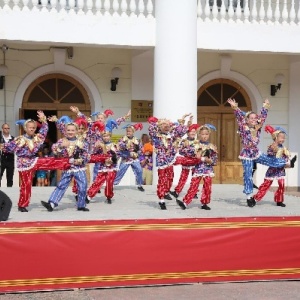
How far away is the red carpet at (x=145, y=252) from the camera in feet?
22.6

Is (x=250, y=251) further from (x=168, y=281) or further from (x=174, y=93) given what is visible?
(x=174, y=93)

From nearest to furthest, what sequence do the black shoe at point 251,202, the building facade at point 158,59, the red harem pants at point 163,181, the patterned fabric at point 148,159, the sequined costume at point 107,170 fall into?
the red harem pants at point 163,181 < the black shoe at point 251,202 < the sequined costume at point 107,170 < the building facade at point 158,59 < the patterned fabric at point 148,159

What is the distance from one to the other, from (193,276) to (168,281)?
298 millimetres

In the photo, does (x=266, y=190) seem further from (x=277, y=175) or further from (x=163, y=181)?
(x=163, y=181)

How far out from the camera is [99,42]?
13.6 m

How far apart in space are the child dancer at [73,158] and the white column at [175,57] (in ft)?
15.6

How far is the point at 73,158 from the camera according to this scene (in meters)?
8.91

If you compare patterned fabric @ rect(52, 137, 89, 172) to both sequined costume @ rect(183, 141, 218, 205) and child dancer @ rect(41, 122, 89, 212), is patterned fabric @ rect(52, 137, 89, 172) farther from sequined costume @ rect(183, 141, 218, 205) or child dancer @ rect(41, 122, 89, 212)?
sequined costume @ rect(183, 141, 218, 205)

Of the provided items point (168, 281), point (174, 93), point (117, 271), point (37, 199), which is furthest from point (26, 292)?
point (174, 93)

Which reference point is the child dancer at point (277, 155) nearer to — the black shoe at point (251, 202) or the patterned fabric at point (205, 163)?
the black shoe at point (251, 202)

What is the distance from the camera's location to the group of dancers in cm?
891

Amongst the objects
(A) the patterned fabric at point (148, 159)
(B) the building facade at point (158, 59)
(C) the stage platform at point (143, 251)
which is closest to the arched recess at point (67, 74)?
(B) the building facade at point (158, 59)

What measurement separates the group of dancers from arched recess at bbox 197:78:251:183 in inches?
238

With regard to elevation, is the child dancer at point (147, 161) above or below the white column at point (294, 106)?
below
